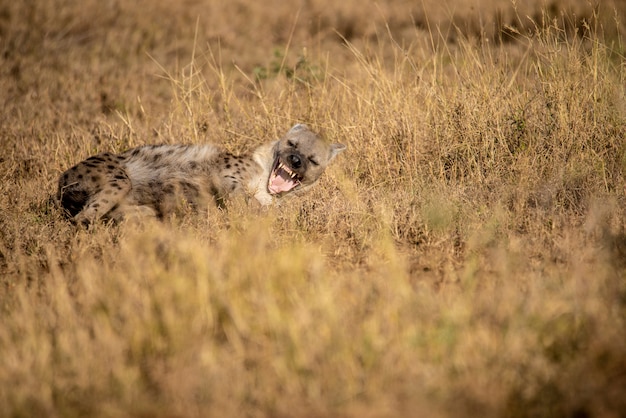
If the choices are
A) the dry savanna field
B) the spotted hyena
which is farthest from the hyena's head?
the dry savanna field

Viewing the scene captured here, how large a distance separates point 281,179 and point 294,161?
0.24 metres

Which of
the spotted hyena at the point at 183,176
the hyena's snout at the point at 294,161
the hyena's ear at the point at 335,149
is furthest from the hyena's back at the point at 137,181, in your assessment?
the hyena's ear at the point at 335,149

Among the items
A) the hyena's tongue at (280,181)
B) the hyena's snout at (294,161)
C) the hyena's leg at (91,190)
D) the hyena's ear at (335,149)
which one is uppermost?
the hyena's leg at (91,190)

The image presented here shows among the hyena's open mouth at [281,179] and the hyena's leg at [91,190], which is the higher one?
the hyena's leg at [91,190]

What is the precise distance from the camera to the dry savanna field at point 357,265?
259 centimetres

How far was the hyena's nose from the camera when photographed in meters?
5.55

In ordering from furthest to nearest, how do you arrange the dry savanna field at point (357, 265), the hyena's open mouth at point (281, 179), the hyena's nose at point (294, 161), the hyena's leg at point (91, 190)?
the hyena's open mouth at point (281, 179)
the hyena's nose at point (294, 161)
the hyena's leg at point (91, 190)
the dry savanna field at point (357, 265)

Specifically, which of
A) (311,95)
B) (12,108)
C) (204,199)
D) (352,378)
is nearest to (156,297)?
(352,378)

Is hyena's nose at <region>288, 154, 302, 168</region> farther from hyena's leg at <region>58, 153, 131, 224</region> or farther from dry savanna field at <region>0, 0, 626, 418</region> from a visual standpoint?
hyena's leg at <region>58, 153, 131, 224</region>

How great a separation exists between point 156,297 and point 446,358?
51.6 inches

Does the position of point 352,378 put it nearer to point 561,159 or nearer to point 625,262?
point 625,262

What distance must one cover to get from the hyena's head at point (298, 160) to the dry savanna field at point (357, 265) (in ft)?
0.69

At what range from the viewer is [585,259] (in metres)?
3.77

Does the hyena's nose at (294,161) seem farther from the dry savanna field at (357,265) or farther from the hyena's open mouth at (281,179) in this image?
the dry savanna field at (357,265)
